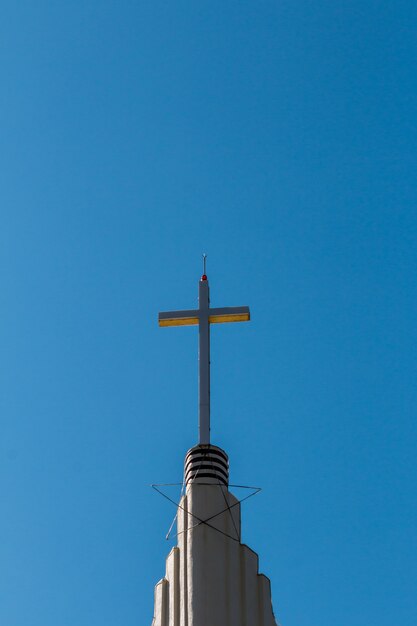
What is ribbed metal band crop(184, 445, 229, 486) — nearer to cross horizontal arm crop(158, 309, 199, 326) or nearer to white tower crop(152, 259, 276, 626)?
white tower crop(152, 259, 276, 626)

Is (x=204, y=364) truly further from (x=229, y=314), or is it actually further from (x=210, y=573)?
(x=210, y=573)

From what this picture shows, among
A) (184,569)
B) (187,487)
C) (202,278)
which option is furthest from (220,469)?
(202,278)

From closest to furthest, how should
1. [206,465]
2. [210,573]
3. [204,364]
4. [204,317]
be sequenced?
[210,573]
[206,465]
[204,364]
[204,317]

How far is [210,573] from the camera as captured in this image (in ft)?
90.5

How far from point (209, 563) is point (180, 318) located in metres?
7.14

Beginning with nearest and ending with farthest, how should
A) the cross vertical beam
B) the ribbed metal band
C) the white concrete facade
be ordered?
the white concrete facade < the ribbed metal band < the cross vertical beam

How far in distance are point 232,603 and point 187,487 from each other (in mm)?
3239

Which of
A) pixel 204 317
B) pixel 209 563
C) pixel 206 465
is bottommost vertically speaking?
pixel 209 563

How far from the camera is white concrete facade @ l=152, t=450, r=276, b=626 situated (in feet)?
89.0

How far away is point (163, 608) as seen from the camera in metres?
27.9

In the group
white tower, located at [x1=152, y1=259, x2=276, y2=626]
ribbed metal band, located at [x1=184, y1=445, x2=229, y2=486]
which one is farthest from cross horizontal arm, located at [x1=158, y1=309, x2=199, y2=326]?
ribbed metal band, located at [x1=184, y1=445, x2=229, y2=486]

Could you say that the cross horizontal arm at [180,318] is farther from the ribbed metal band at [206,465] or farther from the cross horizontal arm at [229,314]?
the ribbed metal band at [206,465]

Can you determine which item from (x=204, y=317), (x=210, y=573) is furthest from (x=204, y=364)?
(x=210, y=573)

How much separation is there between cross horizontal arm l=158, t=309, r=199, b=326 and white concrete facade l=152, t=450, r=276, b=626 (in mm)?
4815
